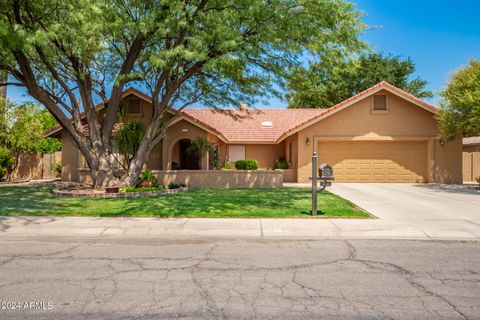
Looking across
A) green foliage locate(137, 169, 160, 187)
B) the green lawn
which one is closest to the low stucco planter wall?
green foliage locate(137, 169, 160, 187)

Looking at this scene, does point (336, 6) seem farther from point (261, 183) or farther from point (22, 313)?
point (22, 313)

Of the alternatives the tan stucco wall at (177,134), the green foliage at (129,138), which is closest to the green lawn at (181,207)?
the green foliage at (129,138)

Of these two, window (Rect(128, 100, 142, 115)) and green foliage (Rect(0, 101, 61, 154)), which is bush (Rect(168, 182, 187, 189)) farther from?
green foliage (Rect(0, 101, 61, 154))

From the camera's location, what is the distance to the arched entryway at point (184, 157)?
21625 millimetres

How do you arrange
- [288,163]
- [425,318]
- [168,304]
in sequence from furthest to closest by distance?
[288,163] → [168,304] → [425,318]

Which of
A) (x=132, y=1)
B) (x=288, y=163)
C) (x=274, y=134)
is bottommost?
(x=288, y=163)

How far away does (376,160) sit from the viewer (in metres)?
20.3

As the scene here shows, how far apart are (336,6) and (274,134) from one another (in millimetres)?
13772

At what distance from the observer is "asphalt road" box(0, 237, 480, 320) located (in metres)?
3.57

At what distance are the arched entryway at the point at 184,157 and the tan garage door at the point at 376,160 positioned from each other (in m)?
8.44

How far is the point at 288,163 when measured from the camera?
2234 cm

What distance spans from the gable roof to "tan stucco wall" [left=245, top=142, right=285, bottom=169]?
3.14 feet

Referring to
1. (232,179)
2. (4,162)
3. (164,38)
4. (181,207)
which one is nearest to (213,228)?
(181,207)

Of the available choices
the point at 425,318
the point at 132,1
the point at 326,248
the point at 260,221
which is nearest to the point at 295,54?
the point at 132,1
